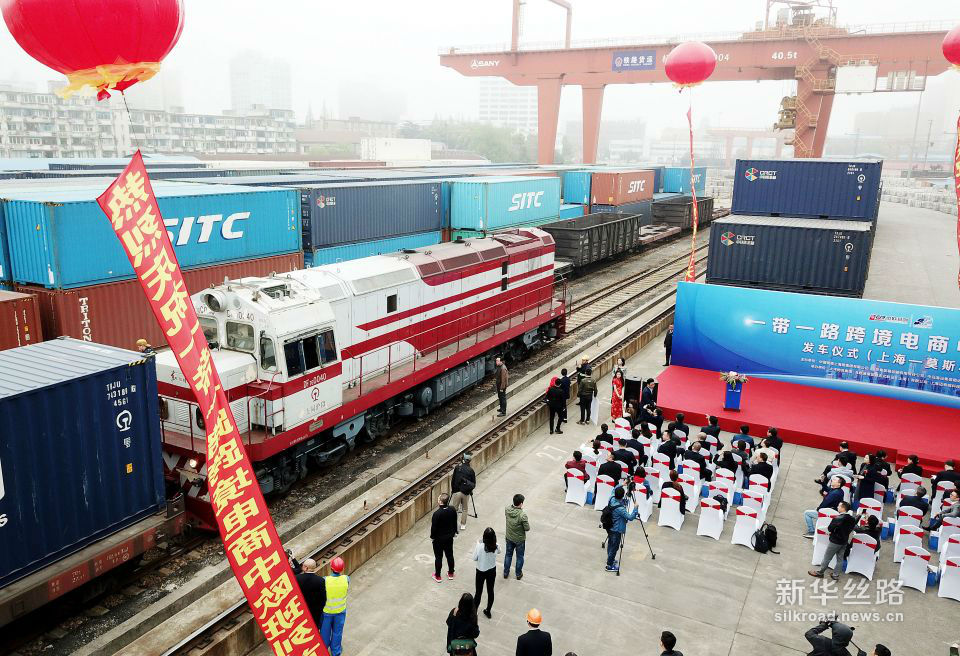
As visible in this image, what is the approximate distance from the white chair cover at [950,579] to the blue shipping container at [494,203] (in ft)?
63.2

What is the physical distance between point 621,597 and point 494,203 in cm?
1921

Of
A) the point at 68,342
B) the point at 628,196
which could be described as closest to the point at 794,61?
the point at 628,196

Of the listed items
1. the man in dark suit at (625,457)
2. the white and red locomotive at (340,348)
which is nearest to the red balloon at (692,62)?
the white and red locomotive at (340,348)

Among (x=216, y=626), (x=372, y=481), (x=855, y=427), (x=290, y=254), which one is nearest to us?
(x=216, y=626)

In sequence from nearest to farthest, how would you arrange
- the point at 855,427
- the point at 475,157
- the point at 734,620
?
the point at 734,620 → the point at 855,427 → the point at 475,157

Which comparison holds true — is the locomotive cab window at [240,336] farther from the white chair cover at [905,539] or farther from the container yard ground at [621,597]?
the white chair cover at [905,539]

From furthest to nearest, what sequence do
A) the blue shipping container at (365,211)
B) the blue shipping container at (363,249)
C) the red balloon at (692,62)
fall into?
the blue shipping container at (363,249)
the blue shipping container at (365,211)
the red balloon at (692,62)

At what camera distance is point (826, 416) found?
18.0 meters

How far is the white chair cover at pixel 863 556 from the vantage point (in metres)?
10.9

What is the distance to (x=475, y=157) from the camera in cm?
16025

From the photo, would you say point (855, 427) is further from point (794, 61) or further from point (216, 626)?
point (794, 61)

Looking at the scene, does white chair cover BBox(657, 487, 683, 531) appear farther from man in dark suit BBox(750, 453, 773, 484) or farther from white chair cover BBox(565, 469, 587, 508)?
man in dark suit BBox(750, 453, 773, 484)

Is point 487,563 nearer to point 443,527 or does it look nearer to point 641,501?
point 443,527

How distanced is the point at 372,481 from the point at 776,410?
11.0 meters
